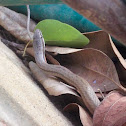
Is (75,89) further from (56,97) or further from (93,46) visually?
(93,46)

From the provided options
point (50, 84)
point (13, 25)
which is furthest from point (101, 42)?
point (13, 25)

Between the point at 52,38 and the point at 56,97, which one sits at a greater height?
the point at 52,38

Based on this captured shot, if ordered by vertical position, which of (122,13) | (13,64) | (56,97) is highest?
(122,13)

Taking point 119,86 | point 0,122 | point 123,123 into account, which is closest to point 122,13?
point 0,122

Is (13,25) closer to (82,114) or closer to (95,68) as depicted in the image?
(95,68)

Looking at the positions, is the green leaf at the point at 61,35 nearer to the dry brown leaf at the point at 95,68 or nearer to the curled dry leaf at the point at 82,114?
the dry brown leaf at the point at 95,68

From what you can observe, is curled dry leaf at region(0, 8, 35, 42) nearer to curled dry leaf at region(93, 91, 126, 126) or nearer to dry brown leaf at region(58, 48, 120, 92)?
dry brown leaf at region(58, 48, 120, 92)
